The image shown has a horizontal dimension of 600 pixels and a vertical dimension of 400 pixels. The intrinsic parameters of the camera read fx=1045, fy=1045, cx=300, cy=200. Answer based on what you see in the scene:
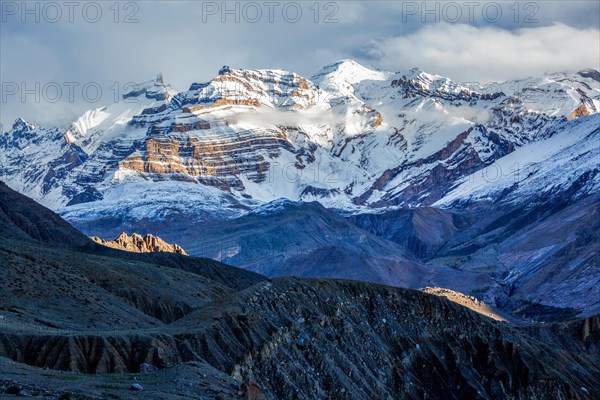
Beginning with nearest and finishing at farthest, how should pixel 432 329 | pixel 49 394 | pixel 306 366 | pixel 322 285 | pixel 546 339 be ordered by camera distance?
pixel 49 394
pixel 306 366
pixel 322 285
pixel 432 329
pixel 546 339

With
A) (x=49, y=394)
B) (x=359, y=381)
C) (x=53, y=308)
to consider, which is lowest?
(x=359, y=381)

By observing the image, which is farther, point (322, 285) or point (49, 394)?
point (322, 285)

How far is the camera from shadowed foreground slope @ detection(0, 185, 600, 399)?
72.8 metres

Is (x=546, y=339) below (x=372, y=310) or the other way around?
below

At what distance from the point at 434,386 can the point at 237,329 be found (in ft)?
131

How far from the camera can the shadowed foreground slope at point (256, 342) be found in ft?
239

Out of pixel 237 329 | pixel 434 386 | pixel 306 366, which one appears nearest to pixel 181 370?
pixel 237 329

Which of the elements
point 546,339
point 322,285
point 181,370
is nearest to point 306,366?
point 322,285

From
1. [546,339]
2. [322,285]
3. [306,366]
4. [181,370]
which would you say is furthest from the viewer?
[546,339]

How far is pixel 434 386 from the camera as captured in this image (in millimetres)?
126000

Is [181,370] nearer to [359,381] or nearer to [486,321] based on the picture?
[359,381]

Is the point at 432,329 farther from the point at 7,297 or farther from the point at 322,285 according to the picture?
the point at 7,297

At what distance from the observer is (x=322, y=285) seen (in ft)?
400

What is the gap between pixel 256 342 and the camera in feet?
313
